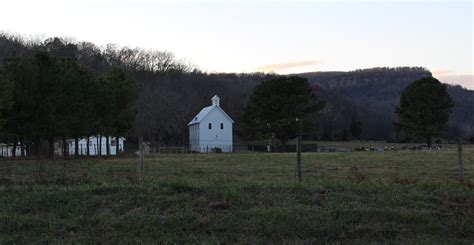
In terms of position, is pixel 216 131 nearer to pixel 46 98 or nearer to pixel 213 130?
pixel 213 130

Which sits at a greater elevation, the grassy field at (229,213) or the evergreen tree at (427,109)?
the evergreen tree at (427,109)

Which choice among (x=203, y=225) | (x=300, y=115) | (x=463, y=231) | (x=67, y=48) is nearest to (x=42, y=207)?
(x=203, y=225)

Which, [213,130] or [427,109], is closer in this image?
[427,109]

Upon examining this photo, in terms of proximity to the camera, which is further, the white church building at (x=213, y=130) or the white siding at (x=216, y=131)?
the white siding at (x=216, y=131)

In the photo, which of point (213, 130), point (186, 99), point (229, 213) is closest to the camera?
point (229, 213)

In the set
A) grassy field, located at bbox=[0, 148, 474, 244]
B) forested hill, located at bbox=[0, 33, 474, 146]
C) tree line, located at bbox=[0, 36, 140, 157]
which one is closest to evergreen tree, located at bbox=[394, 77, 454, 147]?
forested hill, located at bbox=[0, 33, 474, 146]

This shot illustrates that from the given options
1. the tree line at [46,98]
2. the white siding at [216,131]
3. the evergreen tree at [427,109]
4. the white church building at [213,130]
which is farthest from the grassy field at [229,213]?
the evergreen tree at [427,109]

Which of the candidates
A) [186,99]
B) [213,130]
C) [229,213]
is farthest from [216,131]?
[229,213]

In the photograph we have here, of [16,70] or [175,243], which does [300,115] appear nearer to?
[16,70]

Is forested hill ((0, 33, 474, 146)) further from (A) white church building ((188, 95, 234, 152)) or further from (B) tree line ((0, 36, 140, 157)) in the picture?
(B) tree line ((0, 36, 140, 157))

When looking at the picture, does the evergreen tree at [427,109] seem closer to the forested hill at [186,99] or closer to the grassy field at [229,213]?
the forested hill at [186,99]

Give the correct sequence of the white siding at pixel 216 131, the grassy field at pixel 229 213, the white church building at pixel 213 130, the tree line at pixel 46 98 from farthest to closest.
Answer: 1. the white siding at pixel 216 131
2. the white church building at pixel 213 130
3. the tree line at pixel 46 98
4. the grassy field at pixel 229 213

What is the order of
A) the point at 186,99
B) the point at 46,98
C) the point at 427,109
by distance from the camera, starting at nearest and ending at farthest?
the point at 46,98 < the point at 427,109 < the point at 186,99

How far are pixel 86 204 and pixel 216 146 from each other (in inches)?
2826
